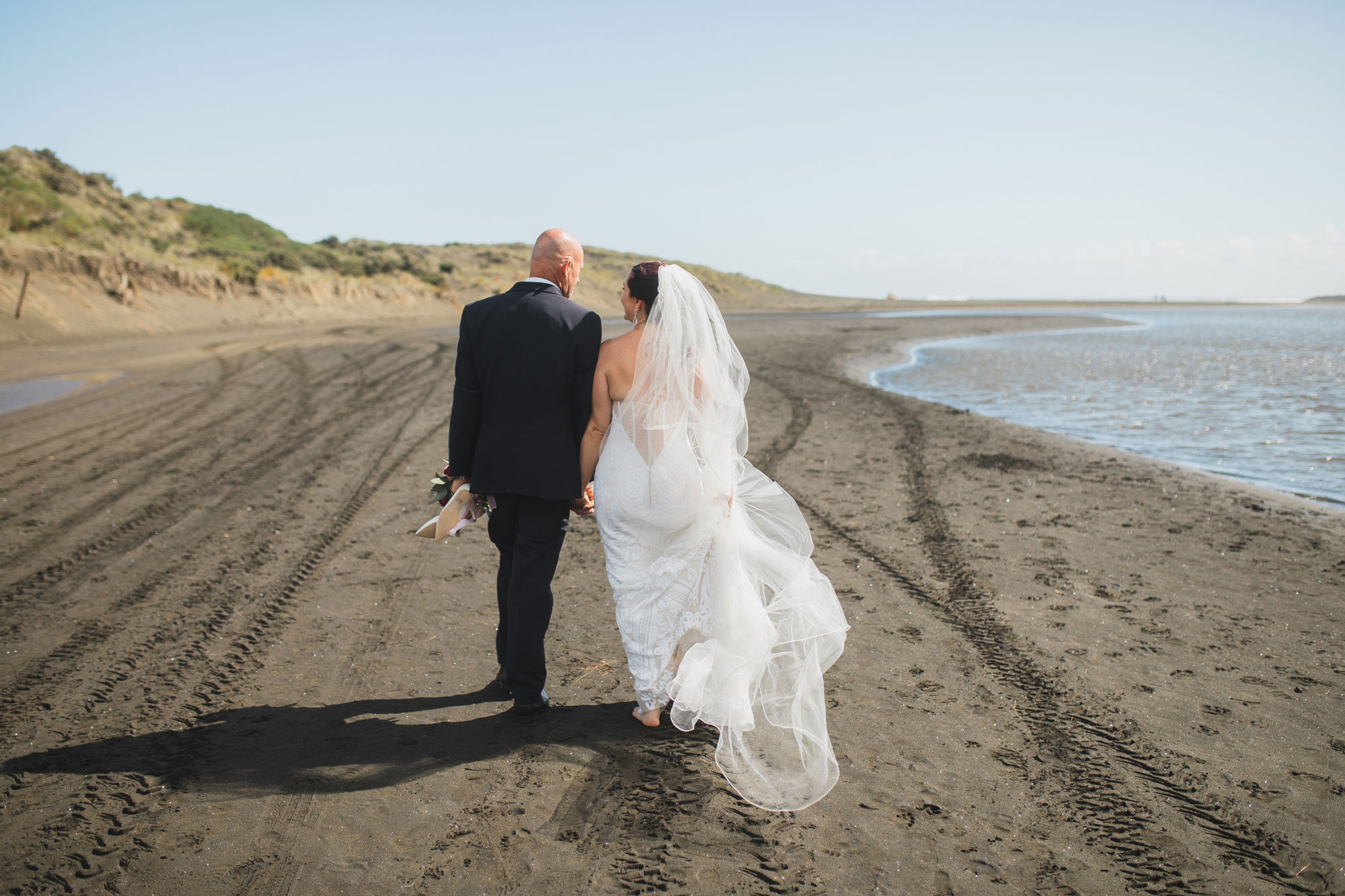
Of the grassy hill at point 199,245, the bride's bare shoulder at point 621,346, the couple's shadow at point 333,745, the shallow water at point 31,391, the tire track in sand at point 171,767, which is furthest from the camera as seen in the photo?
the grassy hill at point 199,245

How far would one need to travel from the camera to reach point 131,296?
23.6 m

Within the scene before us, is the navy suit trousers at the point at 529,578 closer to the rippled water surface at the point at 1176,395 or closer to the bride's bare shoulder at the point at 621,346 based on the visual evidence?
the bride's bare shoulder at the point at 621,346

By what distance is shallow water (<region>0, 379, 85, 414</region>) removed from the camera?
11.6 meters

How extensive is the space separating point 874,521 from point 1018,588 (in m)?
1.66

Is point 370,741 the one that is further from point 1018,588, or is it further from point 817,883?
point 1018,588

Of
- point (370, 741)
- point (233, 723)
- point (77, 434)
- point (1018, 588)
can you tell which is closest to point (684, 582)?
point (370, 741)

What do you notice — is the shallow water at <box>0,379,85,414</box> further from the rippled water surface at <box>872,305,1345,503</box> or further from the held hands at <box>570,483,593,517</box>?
the rippled water surface at <box>872,305,1345,503</box>

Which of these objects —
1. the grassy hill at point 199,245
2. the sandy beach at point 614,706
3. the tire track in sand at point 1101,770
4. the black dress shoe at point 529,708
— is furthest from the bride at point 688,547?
the grassy hill at point 199,245

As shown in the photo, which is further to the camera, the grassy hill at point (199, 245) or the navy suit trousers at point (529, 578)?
the grassy hill at point (199, 245)

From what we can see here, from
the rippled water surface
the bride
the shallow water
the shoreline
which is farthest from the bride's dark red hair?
the shallow water

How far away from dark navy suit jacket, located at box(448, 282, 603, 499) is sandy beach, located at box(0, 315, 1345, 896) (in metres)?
1.17

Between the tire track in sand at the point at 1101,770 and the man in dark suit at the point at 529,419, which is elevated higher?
the man in dark suit at the point at 529,419

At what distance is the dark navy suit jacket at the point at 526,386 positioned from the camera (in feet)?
11.0

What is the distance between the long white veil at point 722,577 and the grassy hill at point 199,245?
25.8 m
